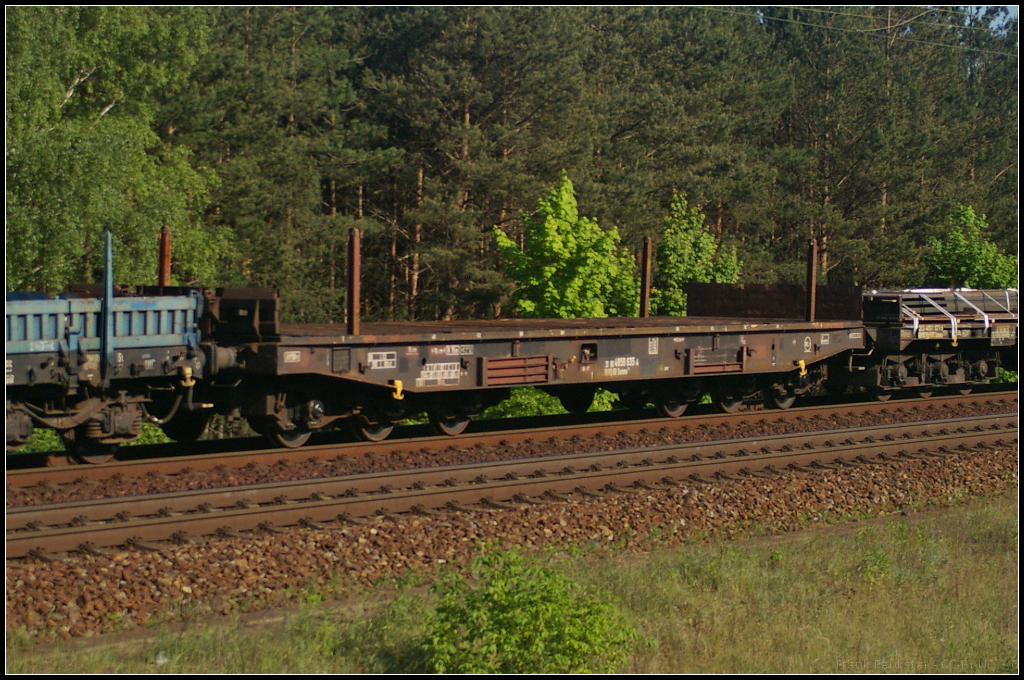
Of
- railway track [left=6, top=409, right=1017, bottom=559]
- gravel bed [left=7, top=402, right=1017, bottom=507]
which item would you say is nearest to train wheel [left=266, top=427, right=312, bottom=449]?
gravel bed [left=7, top=402, right=1017, bottom=507]

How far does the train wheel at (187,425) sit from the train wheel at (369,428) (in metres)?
1.79

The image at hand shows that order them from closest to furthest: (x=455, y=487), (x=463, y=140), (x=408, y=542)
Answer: (x=408, y=542)
(x=455, y=487)
(x=463, y=140)

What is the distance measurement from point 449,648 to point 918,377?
1513 centimetres

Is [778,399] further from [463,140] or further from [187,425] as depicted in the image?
[463,140]

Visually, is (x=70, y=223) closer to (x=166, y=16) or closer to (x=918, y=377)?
(x=166, y=16)

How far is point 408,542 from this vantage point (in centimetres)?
948

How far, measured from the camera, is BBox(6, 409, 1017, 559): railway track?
29.5ft

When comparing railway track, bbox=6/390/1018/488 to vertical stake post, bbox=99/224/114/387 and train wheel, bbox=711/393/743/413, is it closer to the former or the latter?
train wheel, bbox=711/393/743/413

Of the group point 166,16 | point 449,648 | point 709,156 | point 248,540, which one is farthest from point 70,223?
point 709,156

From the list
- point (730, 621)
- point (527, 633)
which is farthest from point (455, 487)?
point (527, 633)

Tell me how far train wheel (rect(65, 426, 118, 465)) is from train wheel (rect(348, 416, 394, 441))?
299cm

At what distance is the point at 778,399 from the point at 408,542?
10411mm

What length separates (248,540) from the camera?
8.99 meters

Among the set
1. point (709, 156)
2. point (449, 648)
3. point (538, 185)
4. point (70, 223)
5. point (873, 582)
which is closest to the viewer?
point (449, 648)
